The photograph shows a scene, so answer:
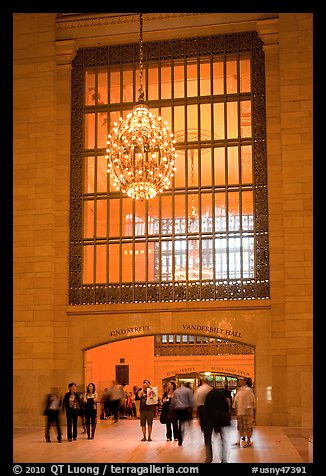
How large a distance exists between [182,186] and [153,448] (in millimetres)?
9066

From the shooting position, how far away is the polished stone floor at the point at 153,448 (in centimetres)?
1380

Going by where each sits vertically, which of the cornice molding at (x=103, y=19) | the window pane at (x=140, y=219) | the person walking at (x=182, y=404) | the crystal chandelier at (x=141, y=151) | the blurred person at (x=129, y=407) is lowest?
the blurred person at (x=129, y=407)

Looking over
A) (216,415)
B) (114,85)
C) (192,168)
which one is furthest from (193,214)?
(216,415)

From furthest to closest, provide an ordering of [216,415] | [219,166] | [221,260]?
[219,166]
[221,260]
[216,415]

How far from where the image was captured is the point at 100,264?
2245 centimetres

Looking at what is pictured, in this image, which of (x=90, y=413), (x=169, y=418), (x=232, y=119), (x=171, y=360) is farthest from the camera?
(x=171, y=360)

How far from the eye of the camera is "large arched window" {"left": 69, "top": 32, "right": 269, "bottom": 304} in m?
21.7

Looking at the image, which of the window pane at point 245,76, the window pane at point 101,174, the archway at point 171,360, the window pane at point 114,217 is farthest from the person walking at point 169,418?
the archway at point 171,360

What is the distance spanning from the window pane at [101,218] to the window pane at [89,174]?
0.49 m

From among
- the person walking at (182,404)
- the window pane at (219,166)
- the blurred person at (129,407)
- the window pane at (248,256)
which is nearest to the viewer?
the person walking at (182,404)

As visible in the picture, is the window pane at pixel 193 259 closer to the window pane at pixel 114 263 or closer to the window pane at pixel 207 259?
the window pane at pixel 207 259

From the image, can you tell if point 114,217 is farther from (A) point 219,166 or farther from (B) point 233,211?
(B) point 233,211

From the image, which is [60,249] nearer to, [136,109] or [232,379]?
[136,109]

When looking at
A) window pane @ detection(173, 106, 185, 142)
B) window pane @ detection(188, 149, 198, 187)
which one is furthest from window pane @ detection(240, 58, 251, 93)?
window pane @ detection(188, 149, 198, 187)
